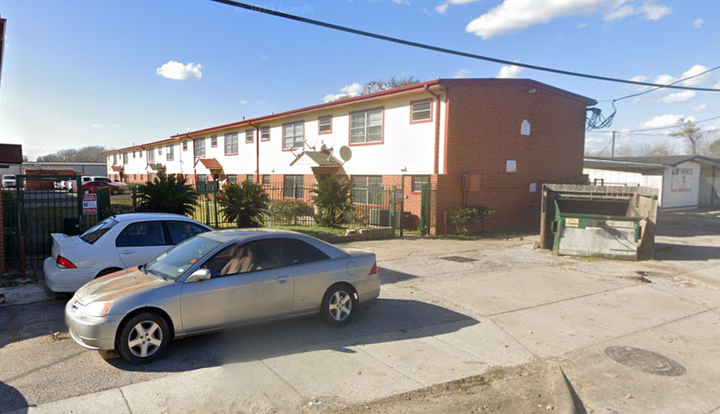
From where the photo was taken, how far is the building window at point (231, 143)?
31062 millimetres

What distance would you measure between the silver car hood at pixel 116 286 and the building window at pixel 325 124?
56.9 ft

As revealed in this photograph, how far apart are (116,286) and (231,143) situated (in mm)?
27715

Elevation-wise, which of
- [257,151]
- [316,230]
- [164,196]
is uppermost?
[257,151]

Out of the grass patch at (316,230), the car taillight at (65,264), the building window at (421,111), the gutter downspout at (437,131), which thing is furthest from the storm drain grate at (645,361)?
the building window at (421,111)

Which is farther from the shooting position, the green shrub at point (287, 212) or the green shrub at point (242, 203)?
the green shrub at point (287, 212)

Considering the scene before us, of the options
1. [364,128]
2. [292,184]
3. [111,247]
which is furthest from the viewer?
[292,184]

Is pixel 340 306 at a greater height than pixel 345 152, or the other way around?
pixel 345 152

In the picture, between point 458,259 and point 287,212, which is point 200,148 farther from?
point 458,259

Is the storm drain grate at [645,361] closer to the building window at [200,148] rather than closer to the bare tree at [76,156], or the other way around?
the building window at [200,148]

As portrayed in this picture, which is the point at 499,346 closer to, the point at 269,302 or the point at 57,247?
the point at 269,302

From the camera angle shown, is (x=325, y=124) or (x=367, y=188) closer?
(x=367, y=188)

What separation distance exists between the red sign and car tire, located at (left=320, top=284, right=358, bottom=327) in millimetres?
6954

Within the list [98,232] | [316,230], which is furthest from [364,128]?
[98,232]

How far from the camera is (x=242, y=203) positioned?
1388 centimetres
